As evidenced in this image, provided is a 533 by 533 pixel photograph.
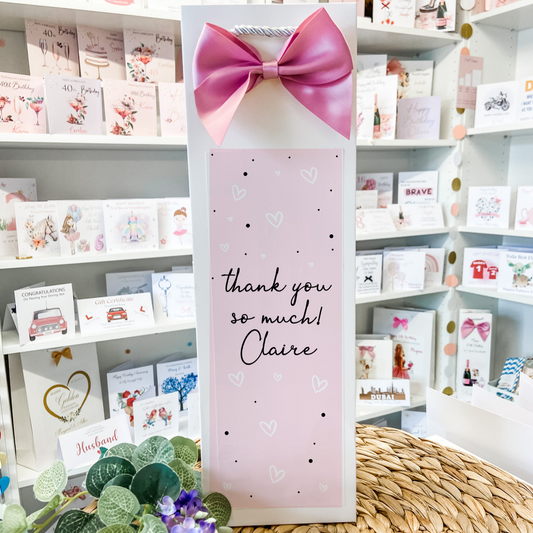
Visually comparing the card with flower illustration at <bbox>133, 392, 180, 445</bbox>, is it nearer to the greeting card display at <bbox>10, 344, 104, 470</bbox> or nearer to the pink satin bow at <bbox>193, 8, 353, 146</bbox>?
the greeting card display at <bbox>10, 344, 104, 470</bbox>

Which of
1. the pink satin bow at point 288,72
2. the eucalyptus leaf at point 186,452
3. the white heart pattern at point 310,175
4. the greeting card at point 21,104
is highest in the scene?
the greeting card at point 21,104

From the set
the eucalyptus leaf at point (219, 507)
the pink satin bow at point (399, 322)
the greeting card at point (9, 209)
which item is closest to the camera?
the eucalyptus leaf at point (219, 507)

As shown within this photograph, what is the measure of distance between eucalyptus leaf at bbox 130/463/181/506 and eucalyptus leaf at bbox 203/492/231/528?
0.10m

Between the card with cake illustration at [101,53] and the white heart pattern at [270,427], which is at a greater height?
the card with cake illustration at [101,53]

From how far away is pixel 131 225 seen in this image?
5.22 ft

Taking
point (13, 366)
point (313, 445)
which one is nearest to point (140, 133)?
point (13, 366)

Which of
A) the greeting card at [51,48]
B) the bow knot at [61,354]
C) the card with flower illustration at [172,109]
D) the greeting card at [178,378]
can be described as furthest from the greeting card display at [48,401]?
the greeting card at [51,48]

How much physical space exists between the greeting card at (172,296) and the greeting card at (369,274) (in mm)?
748

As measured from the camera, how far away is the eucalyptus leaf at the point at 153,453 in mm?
581

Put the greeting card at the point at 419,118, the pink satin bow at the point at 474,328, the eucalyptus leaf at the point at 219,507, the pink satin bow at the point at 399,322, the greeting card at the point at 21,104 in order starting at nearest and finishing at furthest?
the eucalyptus leaf at the point at 219,507, the greeting card at the point at 21,104, the greeting card at the point at 419,118, the pink satin bow at the point at 474,328, the pink satin bow at the point at 399,322

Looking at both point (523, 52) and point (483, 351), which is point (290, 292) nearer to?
point (483, 351)

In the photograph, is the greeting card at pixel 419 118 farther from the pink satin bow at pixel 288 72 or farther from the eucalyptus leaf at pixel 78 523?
the eucalyptus leaf at pixel 78 523

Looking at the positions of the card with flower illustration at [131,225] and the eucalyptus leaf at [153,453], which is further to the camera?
the card with flower illustration at [131,225]

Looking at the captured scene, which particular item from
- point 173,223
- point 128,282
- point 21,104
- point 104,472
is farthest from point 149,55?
point 104,472
